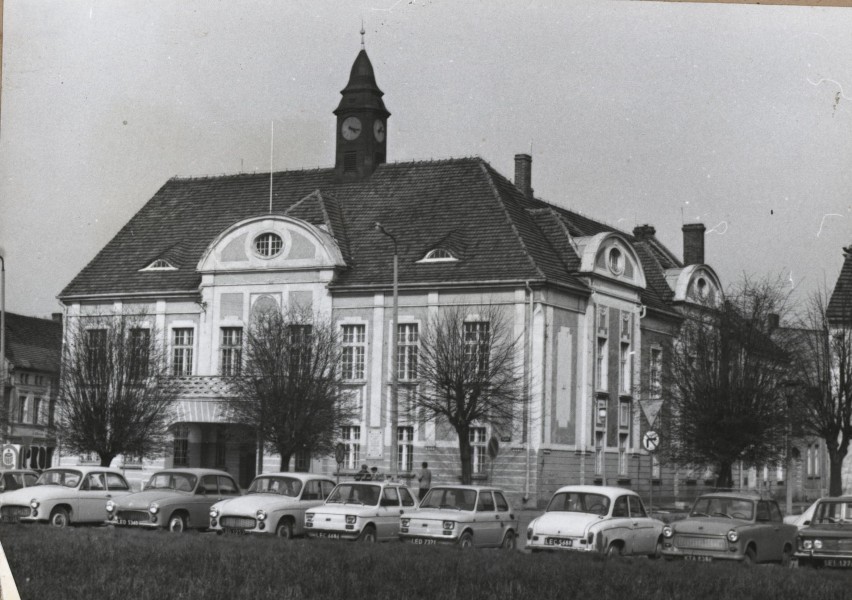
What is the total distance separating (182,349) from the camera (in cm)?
4462

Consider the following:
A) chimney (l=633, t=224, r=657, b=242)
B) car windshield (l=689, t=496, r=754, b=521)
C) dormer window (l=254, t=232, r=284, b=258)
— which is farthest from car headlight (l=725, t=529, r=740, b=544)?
chimney (l=633, t=224, r=657, b=242)

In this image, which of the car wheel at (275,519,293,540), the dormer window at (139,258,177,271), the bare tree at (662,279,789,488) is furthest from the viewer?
the dormer window at (139,258,177,271)

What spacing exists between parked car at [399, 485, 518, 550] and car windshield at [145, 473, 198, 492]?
4.60 metres

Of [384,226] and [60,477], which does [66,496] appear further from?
[384,226]

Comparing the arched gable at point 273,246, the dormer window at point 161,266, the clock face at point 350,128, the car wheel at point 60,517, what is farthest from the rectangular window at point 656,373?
the car wheel at point 60,517

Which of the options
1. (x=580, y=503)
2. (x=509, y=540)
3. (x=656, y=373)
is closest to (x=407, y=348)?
(x=656, y=373)

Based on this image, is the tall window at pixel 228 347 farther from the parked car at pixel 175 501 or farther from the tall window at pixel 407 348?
the parked car at pixel 175 501

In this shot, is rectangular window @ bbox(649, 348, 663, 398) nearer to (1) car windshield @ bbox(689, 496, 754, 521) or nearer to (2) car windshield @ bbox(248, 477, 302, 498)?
(2) car windshield @ bbox(248, 477, 302, 498)

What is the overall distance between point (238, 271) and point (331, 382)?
753 cm

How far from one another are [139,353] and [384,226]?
9991mm

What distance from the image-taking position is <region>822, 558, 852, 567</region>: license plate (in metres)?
18.8

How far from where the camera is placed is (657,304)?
47.2m

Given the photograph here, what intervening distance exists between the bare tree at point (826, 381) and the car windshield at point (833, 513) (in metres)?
12.3

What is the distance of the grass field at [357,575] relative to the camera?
14117 mm
